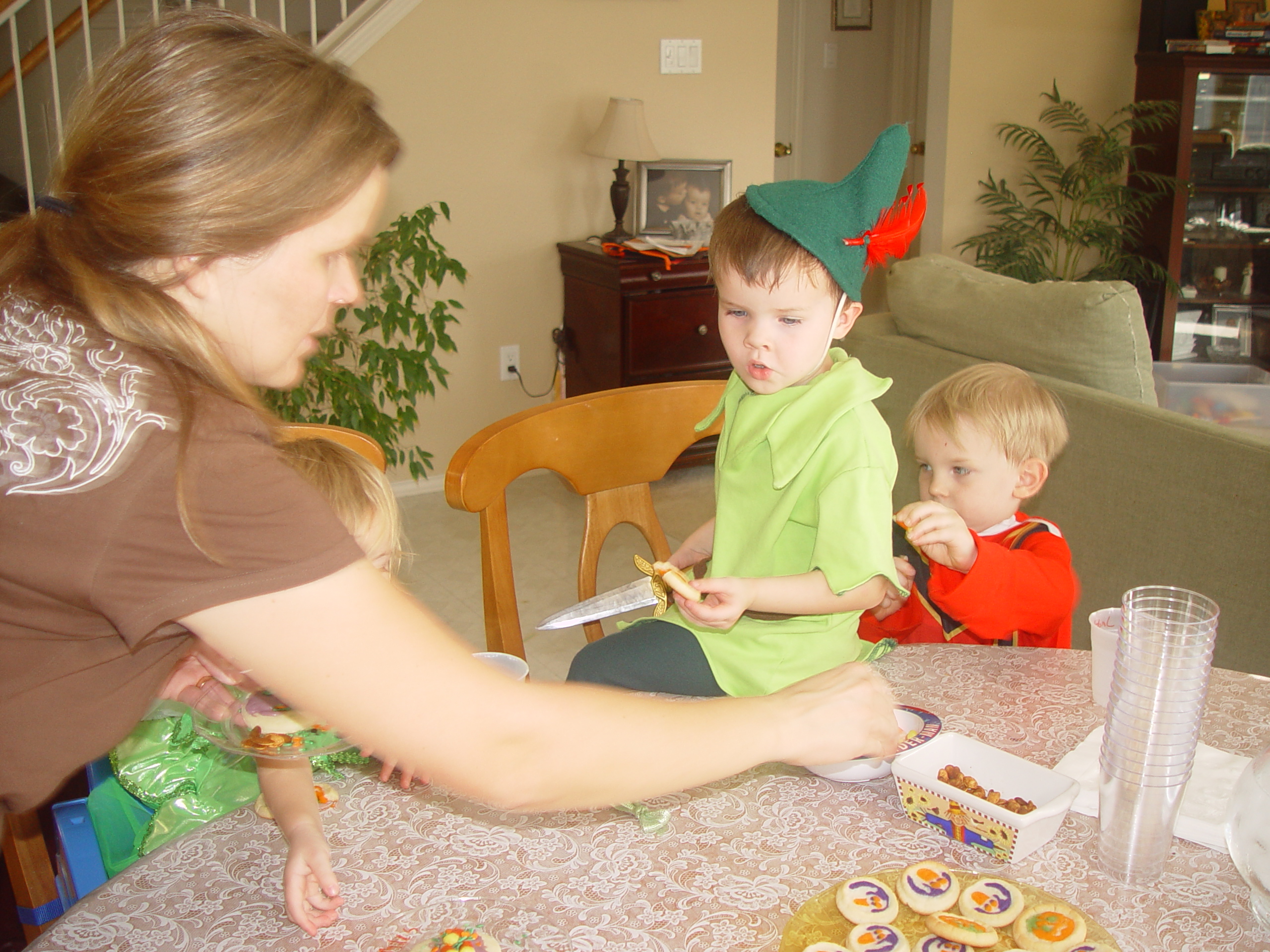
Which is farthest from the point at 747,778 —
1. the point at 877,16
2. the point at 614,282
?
the point at 877,16

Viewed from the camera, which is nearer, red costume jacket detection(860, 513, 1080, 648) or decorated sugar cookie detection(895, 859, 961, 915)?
decorated sugar cookie detection(895, 859, 961, 915)

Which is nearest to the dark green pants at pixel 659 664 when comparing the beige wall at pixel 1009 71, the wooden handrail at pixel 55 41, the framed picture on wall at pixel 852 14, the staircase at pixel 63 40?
the staircase at pixel 63 40

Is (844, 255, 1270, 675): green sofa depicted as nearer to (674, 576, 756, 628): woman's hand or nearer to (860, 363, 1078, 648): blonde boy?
(860, 363, 1078, 648): blonde boy

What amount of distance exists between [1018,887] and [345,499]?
0.69 meters

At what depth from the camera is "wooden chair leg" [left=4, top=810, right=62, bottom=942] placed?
3.83 feet

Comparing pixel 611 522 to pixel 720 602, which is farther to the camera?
pixel 611 522

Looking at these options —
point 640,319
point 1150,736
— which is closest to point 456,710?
point 1150,736

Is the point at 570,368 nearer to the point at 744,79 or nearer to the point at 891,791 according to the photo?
the point at 744,79

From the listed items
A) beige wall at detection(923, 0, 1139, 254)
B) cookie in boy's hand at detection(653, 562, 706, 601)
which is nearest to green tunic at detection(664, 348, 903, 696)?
cookie in boy's hand at detection(653, 562, 706, 601)

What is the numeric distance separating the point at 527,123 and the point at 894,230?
2.87 meters

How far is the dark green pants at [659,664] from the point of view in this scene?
130 centimetres

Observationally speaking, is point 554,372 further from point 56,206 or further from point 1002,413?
point 56,206

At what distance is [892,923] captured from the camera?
0.76m

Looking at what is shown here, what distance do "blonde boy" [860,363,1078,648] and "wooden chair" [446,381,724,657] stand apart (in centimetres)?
34
